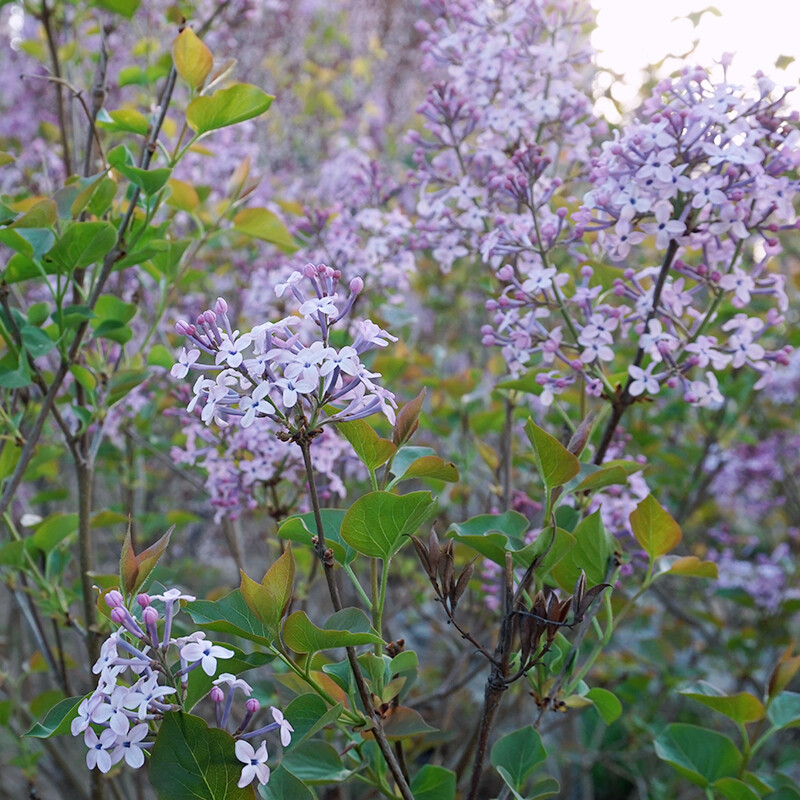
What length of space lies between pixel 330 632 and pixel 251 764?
0.40 feet

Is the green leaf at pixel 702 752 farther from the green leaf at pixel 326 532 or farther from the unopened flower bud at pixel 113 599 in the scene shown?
the unopened flower bud at pixel 113 599

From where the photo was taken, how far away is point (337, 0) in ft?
17.3

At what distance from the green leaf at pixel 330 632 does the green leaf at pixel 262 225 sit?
76cm

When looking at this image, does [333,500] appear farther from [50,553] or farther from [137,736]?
[137,736]

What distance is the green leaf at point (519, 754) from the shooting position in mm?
906

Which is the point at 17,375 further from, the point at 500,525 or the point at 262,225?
the point at 500,525

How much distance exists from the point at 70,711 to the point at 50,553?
602 mm

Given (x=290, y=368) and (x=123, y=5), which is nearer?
(x=290, y=368)

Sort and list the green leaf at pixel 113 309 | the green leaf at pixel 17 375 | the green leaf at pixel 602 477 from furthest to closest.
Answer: the green leaf at pixel 113 309, the green leaf at pixel 17 375, the green leaf at pixel 602 477

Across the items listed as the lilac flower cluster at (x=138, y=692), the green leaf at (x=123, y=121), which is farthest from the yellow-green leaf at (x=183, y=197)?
the lilac flower cluster at (x=138, y=692)

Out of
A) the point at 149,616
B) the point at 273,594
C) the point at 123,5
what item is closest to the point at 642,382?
the point at 273,594

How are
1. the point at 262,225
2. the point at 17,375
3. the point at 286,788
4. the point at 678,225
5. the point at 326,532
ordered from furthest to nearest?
the point at 262,225, the point at 17,375, the point at 678,225, the point at 326,532, the point at 286,788

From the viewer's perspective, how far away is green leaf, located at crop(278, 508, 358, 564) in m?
0.77

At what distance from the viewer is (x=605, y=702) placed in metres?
0.94
